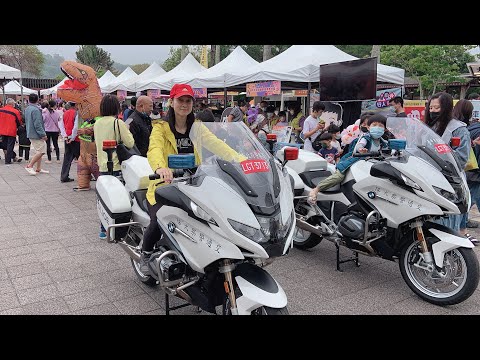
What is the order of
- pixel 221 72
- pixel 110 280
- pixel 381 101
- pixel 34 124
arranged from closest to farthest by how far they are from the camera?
pixel 110 280, pixel 34 124, pixel 381 101, pixel 221 72

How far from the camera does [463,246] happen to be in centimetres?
340

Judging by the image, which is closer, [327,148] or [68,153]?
[327,148]

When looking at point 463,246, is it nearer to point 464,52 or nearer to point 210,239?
point 210,239

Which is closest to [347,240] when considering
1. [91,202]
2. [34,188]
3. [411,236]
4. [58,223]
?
[411,236]

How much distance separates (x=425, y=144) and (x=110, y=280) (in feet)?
10.9

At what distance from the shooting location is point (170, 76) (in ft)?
50.9

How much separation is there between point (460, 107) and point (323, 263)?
9.06 feet

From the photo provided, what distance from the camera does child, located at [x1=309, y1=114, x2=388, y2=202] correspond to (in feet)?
13.6

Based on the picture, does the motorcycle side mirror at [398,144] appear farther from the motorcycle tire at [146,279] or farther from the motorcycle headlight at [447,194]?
the motorcycle tire at [146,279]

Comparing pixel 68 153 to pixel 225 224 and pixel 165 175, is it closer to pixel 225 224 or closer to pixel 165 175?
pixel 165 175

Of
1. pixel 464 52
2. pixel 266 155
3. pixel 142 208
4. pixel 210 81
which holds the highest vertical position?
pixel 464 52

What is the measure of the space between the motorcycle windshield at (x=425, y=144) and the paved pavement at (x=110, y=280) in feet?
3.98

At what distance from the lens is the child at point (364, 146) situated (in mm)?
4156

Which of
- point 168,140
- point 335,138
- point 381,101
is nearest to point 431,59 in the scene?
point 381,101
